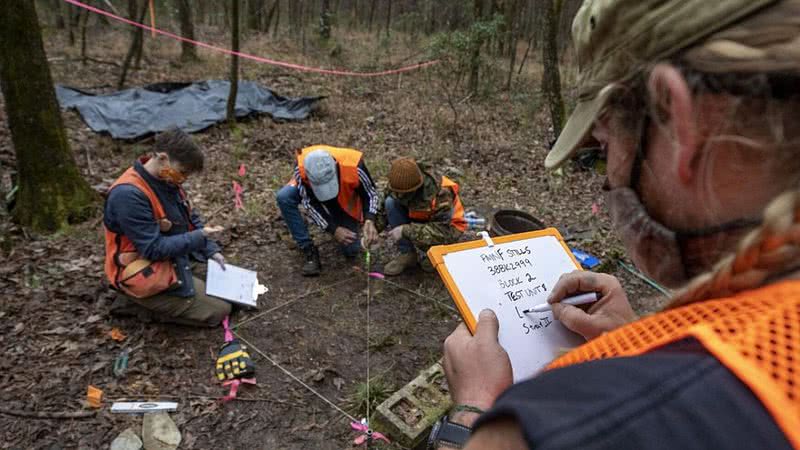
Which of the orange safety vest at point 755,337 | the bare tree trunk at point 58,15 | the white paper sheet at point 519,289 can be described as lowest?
the bare tree trunk at point 58,15

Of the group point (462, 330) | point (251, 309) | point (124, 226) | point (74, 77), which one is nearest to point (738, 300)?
point (462, 330)

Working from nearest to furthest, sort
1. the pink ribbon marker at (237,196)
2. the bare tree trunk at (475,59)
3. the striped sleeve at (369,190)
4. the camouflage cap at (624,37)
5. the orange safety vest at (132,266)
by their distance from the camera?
Result: the camouflage cap at (624,37)
the orange safety vest at (132,266)
the striped sleeve at (369,190)
the pink ribbon marker at (237,196)
the bare tree trunk at (475,59)

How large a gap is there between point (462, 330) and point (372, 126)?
753 cm

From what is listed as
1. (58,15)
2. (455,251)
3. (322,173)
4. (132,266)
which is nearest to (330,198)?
(322,173)

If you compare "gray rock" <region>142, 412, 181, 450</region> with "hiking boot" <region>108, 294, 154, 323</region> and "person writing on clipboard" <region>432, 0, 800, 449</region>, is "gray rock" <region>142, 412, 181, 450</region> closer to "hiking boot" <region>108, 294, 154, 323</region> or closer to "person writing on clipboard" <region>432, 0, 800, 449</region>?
"hiking boot" <region>108, 294, 154, 323</region>

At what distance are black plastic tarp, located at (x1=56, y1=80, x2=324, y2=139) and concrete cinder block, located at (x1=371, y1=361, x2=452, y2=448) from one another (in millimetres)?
6032

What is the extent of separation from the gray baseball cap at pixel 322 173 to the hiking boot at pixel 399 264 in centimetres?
90

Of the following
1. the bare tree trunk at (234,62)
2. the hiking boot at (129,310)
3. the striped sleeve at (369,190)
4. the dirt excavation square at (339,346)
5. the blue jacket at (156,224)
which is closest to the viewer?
the dirt excavation square at (339,346)

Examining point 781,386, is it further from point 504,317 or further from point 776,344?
point 504,317

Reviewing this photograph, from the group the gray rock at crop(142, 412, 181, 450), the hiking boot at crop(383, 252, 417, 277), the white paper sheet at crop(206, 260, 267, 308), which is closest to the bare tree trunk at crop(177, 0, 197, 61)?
the white paper sheet at crop(206, 260, 267, 308)

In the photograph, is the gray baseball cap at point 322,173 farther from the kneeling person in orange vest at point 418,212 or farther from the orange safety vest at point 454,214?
the orange safety vest at point 454,214

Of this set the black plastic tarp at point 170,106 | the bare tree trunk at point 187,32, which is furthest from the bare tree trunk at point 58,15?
the black plastic tarp at point 170,106

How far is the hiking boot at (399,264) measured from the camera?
177 inches

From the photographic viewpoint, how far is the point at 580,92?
0.87 metres
